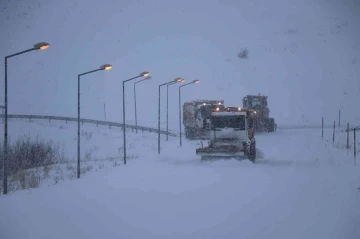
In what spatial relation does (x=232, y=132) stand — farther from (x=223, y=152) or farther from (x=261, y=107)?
(x=261, y=107)

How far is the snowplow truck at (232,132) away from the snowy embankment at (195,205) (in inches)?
124

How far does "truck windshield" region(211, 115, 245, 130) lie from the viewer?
2288cm

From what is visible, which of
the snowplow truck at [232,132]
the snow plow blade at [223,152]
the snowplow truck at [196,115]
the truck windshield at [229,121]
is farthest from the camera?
the snowplow truck at [196,115]

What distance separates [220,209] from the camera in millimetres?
10891

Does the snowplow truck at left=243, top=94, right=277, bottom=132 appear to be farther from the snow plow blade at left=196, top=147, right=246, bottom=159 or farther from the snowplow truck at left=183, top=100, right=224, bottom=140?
the snow plow blade at left=196, top=147, right=246, bottom=159

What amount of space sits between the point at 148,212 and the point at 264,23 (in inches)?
Result: 3784

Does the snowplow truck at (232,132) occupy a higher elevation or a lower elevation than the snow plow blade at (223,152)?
higher

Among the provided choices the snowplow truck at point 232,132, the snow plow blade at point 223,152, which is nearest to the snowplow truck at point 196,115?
the snowplow truck at point 232,132

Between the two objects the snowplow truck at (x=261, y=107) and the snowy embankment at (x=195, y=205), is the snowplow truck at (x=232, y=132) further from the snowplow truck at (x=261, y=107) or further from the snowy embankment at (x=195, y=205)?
the snowplow truck at (x=261, y=107)

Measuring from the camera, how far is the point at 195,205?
37.7 ft

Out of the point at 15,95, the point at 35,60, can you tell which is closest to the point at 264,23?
the point at 35,60

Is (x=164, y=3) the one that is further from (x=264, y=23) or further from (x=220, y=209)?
(x=220, y=209)

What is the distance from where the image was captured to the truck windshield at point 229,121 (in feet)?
75.0

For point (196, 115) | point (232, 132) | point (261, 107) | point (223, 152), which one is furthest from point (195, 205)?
point (261, 107)
